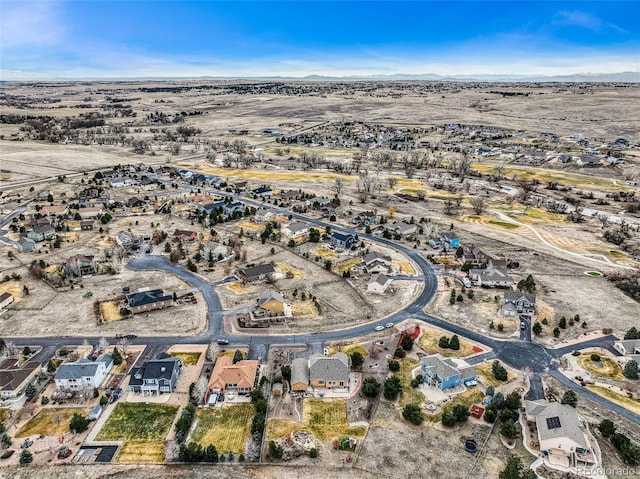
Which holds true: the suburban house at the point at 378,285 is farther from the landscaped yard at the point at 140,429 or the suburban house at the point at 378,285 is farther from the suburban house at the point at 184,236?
the suburban house at the point at 184,236

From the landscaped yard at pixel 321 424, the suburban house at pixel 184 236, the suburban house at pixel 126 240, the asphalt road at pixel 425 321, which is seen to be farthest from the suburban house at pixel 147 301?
the landscaped yard at pixel 321 424

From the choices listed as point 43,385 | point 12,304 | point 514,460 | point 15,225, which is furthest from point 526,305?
point 15,225

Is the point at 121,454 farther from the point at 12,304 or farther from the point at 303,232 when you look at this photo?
the point at 303,232

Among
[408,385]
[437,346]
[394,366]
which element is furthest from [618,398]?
[394,366]

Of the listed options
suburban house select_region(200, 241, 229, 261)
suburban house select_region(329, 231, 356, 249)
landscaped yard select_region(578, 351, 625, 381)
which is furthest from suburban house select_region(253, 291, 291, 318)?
landscaped yard select_region(578, 351, 625, 381)

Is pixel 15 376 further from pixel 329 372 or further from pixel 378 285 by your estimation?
pixel 378 285
